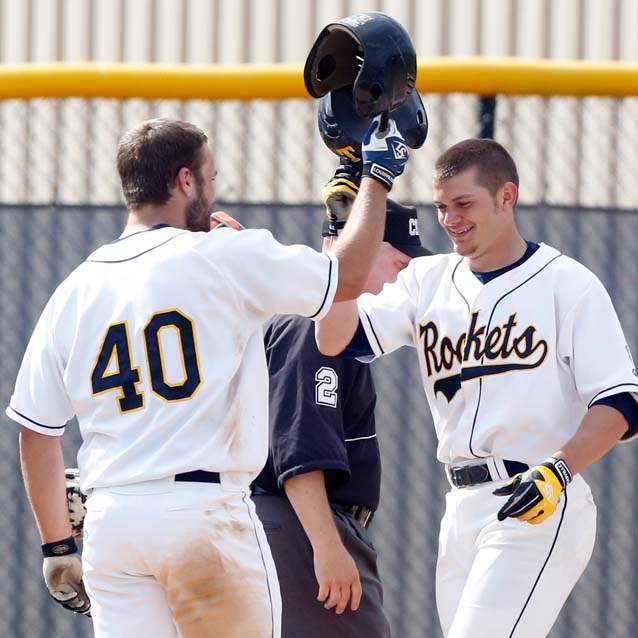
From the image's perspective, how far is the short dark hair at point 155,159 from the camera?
3365mm

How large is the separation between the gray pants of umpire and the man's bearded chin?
897 mm

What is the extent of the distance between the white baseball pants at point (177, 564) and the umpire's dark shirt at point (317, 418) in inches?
19.9

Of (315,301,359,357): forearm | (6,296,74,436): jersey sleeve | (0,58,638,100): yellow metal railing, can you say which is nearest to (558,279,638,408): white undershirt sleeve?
(315,301,359,357): forearm

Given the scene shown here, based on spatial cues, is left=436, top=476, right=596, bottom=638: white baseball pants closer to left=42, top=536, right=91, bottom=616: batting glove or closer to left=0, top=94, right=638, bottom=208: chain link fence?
left=42, top=536, right=91, bottom=616: batting glove

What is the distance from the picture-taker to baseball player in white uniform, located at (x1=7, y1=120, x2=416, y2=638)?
316cm

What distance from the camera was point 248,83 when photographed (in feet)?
17.4

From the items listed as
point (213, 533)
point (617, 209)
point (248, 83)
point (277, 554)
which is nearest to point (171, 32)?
point (248, 83)

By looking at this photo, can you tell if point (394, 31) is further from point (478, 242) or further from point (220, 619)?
point (220, 619)

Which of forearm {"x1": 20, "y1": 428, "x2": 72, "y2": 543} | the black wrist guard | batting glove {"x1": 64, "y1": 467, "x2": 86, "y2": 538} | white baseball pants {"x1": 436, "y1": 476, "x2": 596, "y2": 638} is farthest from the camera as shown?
batting glove {"x1": 64, "y1": 467, "x2": 86, "y2": 538}

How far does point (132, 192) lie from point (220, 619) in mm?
1077

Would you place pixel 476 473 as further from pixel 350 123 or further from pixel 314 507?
pixel 350 123

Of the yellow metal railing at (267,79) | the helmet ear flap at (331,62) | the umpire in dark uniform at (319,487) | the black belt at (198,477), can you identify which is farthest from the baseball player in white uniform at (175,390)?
the yellow metal railing at (267,79)

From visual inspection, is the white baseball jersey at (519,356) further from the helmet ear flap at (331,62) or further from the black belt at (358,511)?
the helmet ear flap at (331,62)

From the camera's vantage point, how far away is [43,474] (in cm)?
346
